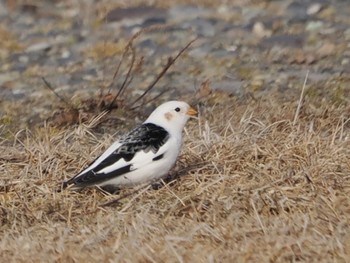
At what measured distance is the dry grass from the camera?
213 inches

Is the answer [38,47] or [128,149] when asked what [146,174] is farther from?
[38,47]

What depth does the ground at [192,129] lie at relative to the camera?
5613 mm

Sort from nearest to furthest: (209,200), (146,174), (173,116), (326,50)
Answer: (209,200) → (146,174) → (173,116) → (326,50)

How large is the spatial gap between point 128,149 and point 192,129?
50.8 inches

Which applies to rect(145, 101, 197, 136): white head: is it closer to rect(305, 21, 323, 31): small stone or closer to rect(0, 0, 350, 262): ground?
rect(0, 0, 350, 262): ground

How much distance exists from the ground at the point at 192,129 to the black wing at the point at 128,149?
4.5 inches

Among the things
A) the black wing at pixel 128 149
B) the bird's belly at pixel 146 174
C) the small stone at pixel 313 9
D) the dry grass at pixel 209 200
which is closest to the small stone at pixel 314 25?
the small stone at pixel 313 9

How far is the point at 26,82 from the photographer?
10.1 meters

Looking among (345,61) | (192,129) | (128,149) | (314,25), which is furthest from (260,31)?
(128,149)

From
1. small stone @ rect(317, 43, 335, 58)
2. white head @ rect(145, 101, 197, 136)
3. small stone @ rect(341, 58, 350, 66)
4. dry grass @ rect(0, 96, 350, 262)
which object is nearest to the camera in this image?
dry grass @ rect(0, 96, 350, 262)

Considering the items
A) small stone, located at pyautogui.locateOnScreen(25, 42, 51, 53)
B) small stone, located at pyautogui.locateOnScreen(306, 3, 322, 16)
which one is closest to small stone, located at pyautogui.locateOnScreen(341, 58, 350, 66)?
small stone, located at pyautogui.locateOnScreen(306, 3, 322, 16)

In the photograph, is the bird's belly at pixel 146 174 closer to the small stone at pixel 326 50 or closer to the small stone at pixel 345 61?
the small stone at pixel 345 61

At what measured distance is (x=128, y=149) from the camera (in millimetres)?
6695

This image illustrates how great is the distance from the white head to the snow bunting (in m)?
0.13
